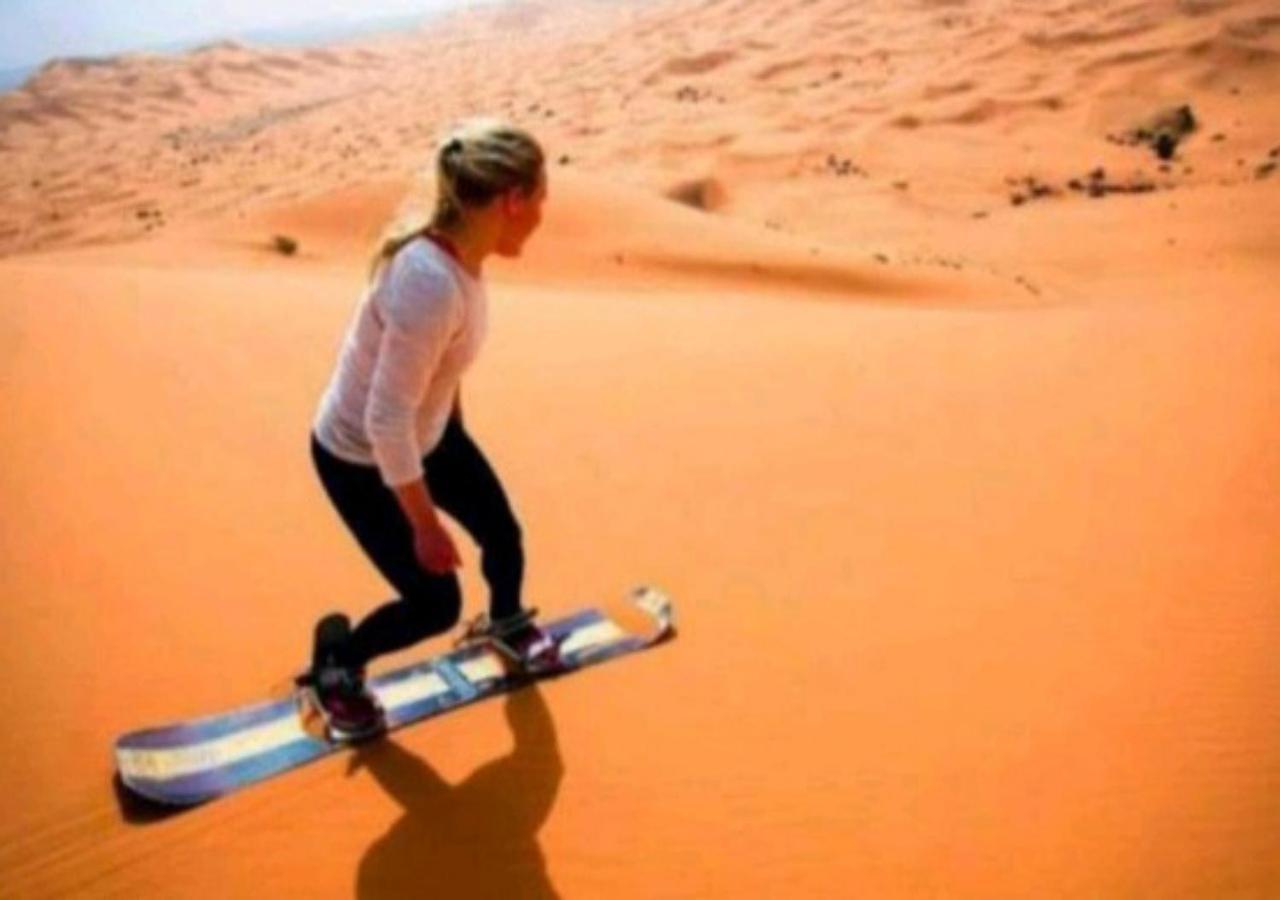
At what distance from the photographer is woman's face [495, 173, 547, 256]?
2.68m

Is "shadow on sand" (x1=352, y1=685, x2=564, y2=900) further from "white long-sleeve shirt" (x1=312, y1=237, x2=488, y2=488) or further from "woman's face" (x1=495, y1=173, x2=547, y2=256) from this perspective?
"woman's face" (x1=495, y1=173, x2=547, y2=256)

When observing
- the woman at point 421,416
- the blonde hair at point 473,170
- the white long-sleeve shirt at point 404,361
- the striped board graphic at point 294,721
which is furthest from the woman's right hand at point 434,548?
the striped board graphic at point 294,721

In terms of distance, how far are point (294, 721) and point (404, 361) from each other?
143 centimetres

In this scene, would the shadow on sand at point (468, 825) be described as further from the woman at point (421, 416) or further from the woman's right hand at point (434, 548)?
the woman's right hand at point (434, 548)

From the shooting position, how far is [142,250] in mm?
12539

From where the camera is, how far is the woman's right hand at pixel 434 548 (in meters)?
2.86

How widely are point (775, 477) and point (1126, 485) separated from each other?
1.61 metres

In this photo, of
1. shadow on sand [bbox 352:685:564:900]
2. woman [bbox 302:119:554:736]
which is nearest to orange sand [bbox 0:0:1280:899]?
shadow on sand [bbox 352:685:564:900]

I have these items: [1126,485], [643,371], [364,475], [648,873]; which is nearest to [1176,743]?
[648,873]

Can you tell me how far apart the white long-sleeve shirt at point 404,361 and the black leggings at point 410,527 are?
0.29 feet

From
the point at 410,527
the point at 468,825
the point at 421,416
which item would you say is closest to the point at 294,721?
the point at 468,825

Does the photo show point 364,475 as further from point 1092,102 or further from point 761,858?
point 1092,102

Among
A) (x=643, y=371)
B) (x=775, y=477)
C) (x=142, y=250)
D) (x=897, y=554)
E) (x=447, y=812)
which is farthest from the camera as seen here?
(x=142, y=250)

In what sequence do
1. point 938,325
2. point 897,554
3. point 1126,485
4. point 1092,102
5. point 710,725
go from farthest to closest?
point 1092,102 → point 938,325 → point 1126,485 → point 897,554 → point 710,725
